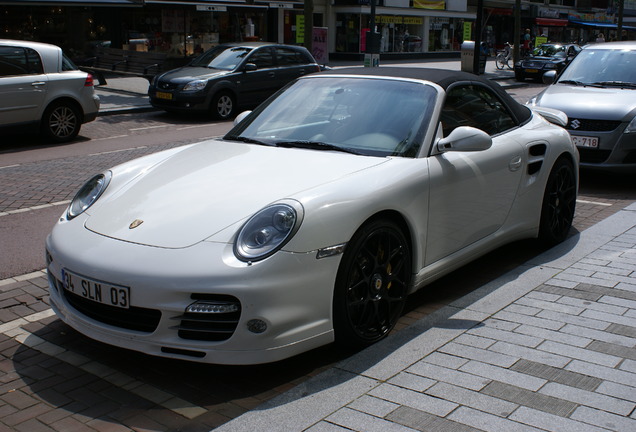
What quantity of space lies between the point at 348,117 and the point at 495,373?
1.86m

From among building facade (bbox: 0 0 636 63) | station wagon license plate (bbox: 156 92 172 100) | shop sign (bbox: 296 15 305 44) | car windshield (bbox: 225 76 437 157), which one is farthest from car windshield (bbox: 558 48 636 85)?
shop sign (bbox: 296 15 305 44)

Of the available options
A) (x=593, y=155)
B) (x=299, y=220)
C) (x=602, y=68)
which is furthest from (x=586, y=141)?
(x=299, y=220)

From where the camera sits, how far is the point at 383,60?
3934 centimetres

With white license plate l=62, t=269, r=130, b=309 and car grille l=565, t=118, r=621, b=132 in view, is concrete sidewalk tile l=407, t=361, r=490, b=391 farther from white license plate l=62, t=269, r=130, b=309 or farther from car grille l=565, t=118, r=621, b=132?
car grille l=565, t=118, r=621, b=132

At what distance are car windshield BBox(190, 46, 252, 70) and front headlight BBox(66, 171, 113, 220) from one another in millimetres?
11715

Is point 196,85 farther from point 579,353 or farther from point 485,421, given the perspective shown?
point 485,421

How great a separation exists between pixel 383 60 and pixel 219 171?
36.2 m

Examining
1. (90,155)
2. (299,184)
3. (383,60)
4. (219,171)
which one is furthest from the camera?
(383,60)

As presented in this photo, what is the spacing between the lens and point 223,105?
51.2 feet

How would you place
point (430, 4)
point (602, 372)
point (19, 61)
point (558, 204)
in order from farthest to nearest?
1. point (430, 4)
2. point (19, 61)
3. point (558, 204)
4. point (602, 372)

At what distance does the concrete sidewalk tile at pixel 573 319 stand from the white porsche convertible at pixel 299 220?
0.64 meters

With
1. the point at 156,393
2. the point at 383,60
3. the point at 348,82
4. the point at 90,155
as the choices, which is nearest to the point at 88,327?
the point at 156,393

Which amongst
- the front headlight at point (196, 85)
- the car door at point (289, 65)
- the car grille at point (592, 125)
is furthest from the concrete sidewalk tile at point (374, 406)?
the car door at point (289, 65)

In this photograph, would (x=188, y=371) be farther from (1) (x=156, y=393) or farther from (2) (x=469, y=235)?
(2) (x=469, y=235)
